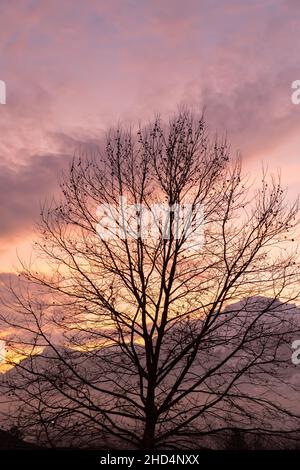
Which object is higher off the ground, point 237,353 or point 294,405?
point 237,353

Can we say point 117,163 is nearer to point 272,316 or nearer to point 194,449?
point 272,316

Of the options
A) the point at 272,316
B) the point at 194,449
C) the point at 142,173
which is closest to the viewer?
the point at 194,449

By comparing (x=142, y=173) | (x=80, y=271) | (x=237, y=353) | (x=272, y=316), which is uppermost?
(x=142, y=173)

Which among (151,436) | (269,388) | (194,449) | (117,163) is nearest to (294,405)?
(269,388)

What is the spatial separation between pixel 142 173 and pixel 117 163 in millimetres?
698

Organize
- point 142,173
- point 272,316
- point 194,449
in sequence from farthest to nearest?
point 142,173, point 272,316, point 194,449

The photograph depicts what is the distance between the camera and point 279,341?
10453 mm

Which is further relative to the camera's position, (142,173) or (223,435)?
(142,173)

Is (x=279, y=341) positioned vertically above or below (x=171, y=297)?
below

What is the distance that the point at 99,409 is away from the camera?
10.6 meters

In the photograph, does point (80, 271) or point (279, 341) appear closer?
point (279, 341)

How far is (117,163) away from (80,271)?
2.88 metres

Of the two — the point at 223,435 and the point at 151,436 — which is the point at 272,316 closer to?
the point at 223,435

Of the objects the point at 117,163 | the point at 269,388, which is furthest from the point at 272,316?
the point at 117,163
